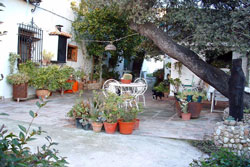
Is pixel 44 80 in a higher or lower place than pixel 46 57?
lower

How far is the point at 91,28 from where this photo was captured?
10.4m

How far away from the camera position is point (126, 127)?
436 cm

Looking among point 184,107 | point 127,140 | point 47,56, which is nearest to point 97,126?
point 127,140

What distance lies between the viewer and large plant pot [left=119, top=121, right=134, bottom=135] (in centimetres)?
434

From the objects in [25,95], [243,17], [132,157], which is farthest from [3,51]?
[243,17]

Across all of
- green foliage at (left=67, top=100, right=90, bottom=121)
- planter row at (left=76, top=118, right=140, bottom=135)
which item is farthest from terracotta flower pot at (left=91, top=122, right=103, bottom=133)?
green foliage at (left=67, top=100, right=90, bottom=121)

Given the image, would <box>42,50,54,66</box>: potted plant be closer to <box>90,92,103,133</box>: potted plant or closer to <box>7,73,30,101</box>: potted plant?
<box>7,73,30,101</box>: potted plant

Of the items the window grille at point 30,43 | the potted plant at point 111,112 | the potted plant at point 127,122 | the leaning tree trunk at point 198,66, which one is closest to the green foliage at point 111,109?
the potted plant at point 111,112

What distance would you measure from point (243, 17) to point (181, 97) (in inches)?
87.1

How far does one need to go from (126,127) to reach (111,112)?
380 mm

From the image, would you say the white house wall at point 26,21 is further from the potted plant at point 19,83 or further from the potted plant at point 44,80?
the potted plant at point 44,80

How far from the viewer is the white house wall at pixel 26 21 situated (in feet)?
23.0

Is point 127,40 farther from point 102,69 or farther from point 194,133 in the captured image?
point 194,133

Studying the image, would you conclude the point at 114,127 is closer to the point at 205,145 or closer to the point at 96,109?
the point at 96,109
